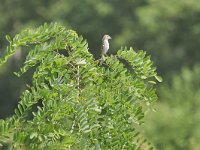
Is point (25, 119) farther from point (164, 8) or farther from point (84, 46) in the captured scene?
point (164, 8)

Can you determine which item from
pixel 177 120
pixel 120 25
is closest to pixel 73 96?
pixel 177 120

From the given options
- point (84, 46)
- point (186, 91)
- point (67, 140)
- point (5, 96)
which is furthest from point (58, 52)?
point (5, 96)

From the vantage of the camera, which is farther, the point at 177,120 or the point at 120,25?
the point at 120,25

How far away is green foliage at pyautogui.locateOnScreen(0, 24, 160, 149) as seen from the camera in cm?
589

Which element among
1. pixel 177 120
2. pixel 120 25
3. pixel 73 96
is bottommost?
pixel 73 96

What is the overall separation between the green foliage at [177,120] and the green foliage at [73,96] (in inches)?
550

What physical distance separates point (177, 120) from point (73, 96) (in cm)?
1680

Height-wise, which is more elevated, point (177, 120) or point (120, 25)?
point (120, 25)

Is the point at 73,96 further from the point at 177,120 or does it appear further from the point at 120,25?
the point at 120,25

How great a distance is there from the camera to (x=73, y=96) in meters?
5.89

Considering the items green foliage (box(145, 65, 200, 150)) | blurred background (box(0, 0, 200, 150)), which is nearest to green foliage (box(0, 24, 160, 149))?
green foliage (box(145, 65, 200, 150))

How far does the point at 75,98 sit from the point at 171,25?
43.2 metres

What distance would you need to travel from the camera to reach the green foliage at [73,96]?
5891 mm

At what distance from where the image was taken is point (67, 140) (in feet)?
19.1
